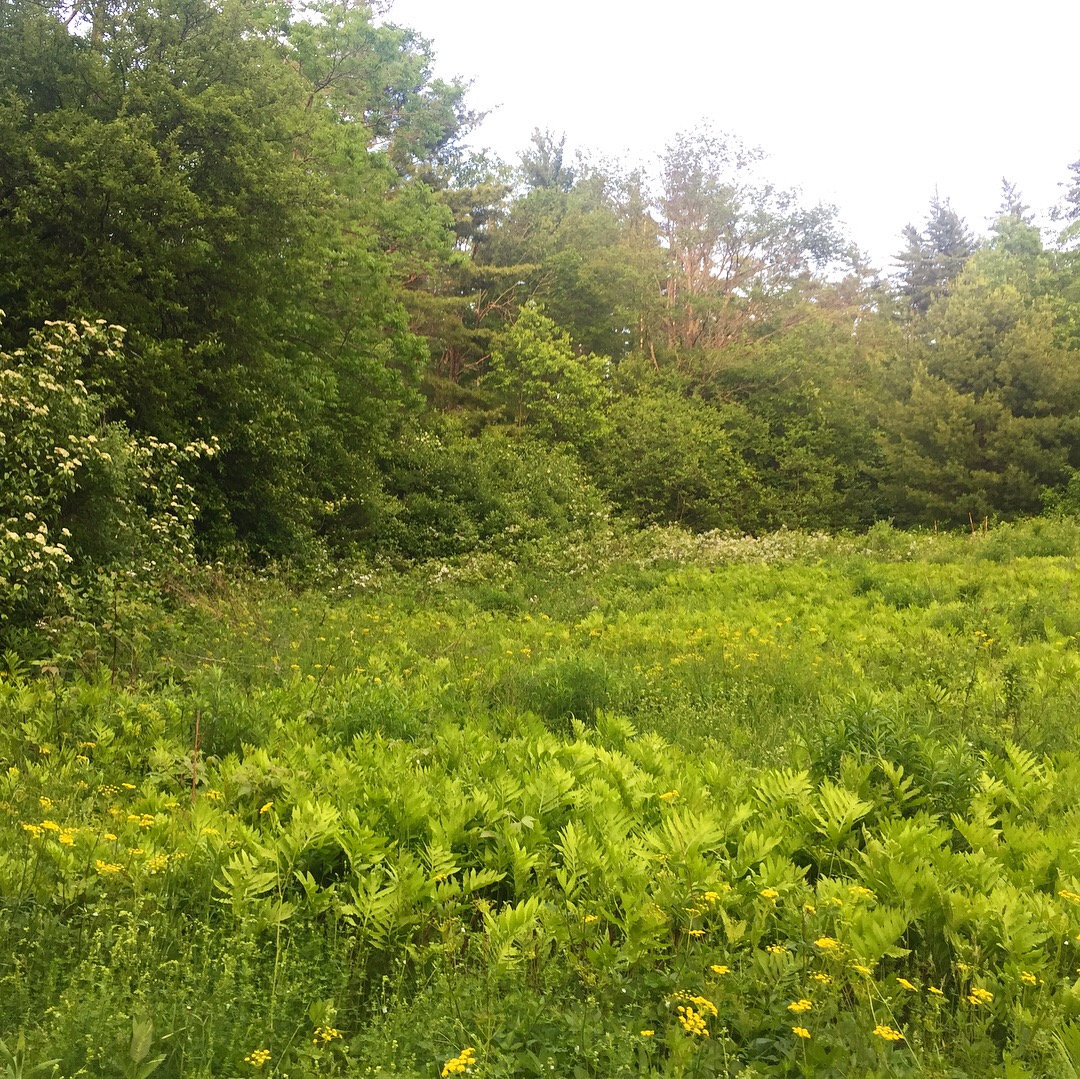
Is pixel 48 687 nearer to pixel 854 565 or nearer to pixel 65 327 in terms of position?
pixel 65 327

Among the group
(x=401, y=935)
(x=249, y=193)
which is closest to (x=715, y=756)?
(x=401, y=935)

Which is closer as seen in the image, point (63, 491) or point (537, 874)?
point (537, 874)

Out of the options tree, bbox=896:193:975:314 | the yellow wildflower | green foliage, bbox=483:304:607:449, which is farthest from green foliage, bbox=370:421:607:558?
tree, bbox=896:193:975:314

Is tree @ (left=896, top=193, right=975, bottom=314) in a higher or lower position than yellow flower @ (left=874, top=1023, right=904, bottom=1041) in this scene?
higher

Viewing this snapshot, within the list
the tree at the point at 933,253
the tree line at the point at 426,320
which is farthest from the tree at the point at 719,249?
the tree at the point at 933,253

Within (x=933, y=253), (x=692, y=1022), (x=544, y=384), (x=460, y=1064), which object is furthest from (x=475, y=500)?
(x=933, y=253)

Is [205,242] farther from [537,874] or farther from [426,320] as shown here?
[426,320]

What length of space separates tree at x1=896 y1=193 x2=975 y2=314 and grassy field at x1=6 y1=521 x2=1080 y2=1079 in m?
44.8

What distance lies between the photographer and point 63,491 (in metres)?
8.11

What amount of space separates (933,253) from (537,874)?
5116 cm

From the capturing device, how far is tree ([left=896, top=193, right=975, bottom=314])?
44594mm

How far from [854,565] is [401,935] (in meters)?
11.5

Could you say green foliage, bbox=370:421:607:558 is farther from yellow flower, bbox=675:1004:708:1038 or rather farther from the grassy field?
yellow flower, bbox=675:1004:708:1038

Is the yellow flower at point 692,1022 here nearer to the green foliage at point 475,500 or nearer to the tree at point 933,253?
the green foliage at point 475,500
